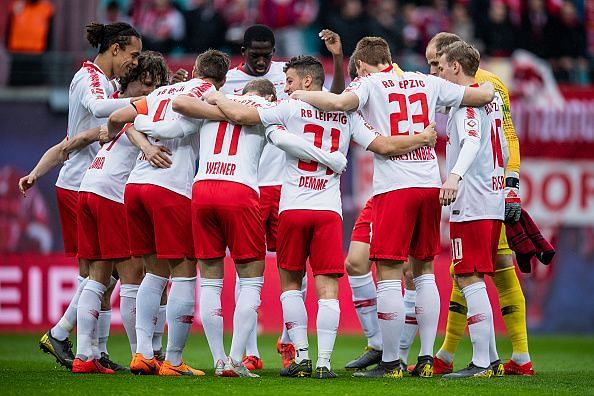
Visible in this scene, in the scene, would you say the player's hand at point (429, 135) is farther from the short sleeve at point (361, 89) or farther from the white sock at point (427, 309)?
the white sock at point (427, 309)

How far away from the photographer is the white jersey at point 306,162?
8383 mm

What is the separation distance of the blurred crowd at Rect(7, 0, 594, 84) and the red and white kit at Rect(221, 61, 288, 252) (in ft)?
23.4

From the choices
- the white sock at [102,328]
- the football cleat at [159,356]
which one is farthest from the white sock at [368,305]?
the white sock at [102,328]

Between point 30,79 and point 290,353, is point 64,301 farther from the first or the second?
point 290,353

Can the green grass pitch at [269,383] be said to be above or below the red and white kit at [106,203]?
below

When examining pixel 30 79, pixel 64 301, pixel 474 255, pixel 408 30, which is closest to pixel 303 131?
pixel 474 255

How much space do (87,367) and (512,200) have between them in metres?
3.65

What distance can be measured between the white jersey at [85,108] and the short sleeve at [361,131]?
1.82 metres

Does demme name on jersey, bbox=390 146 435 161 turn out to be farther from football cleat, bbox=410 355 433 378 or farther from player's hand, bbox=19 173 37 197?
player's hand, bbox=19 173 37 197

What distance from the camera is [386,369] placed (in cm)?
859

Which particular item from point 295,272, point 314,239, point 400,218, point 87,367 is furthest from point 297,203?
point 87,367

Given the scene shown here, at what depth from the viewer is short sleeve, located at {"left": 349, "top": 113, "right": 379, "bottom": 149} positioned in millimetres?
8508

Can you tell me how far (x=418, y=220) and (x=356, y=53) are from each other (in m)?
1.37

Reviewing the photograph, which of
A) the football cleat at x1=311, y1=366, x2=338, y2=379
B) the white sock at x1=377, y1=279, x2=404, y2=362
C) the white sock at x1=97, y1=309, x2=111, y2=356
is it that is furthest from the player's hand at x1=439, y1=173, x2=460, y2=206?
the white sock at x1=97, y1=309, x2=111, y2=356
